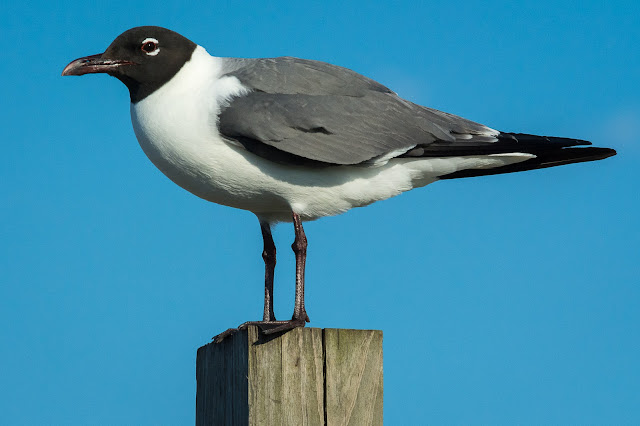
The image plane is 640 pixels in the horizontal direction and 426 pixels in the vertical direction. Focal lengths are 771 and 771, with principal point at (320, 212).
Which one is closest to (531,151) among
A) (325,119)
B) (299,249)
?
(325,119)

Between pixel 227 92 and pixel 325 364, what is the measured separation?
2.14m

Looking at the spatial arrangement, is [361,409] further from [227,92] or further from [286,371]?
[227,92]

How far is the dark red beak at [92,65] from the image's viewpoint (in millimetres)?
5648

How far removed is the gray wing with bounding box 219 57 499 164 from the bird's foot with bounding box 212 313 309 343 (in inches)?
43.9

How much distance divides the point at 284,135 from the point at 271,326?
138 centimetres

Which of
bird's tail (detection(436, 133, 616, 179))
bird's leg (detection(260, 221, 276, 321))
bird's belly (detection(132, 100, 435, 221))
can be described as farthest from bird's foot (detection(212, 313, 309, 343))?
bird's tail (detection(436, 133, 616, 179))

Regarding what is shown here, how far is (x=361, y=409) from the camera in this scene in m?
4.11

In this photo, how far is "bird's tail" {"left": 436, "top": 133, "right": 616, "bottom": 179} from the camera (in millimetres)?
5773

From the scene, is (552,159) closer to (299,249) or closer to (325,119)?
(325,119)

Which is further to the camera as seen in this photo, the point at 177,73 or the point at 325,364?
the point at 177,73

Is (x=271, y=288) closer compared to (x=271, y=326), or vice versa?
(x=271, y=326)

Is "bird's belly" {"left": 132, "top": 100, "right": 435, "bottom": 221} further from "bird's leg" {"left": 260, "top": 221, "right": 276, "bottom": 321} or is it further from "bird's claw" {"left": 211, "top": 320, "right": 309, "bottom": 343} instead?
"bird's claw" {"left": 211, "top": 320, "right": 309, "bottom": 343}

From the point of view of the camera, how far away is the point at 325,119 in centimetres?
540

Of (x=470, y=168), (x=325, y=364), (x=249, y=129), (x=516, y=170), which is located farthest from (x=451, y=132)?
(x=325, y=364)
